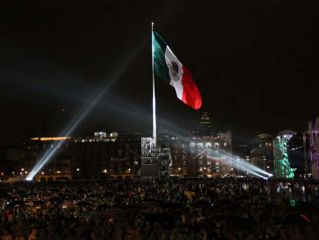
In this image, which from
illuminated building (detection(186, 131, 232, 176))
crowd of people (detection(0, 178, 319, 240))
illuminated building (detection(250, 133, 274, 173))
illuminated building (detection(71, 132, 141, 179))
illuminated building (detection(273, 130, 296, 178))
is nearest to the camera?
crowd of people (detection(0, 178, 319, 240))

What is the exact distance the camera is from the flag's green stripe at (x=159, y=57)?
132 feet

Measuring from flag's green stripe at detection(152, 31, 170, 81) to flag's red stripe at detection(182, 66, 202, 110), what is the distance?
3007 mm

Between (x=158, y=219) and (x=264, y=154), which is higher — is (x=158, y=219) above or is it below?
below

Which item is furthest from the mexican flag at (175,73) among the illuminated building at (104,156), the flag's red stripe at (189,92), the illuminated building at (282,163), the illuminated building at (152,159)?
the illuminated building at (104,156)

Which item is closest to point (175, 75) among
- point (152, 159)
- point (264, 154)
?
point (152, 159)

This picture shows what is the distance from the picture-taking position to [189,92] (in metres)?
35.6

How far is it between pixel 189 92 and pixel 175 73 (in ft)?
8.21

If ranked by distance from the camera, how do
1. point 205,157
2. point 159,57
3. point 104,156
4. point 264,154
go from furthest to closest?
point 264,154, point 205,157, point 104,156, point 159,57

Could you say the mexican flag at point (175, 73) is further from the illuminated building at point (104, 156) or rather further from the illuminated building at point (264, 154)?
the illuminated building at point (264, 154)

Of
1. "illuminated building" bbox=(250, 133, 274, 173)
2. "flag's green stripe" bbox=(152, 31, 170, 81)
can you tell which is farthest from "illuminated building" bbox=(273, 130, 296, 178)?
"flag's green stripe" bbox=(152, 31, 170, 81)

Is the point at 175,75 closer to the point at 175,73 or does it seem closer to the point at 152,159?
the point at 175,73

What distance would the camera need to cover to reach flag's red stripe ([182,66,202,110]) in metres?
34.8

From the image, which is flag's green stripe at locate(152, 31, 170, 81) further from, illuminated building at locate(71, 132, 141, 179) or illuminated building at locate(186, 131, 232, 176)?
illuminated building at locate(186, 131, 232, 176)

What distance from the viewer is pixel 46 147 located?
136875 mm
